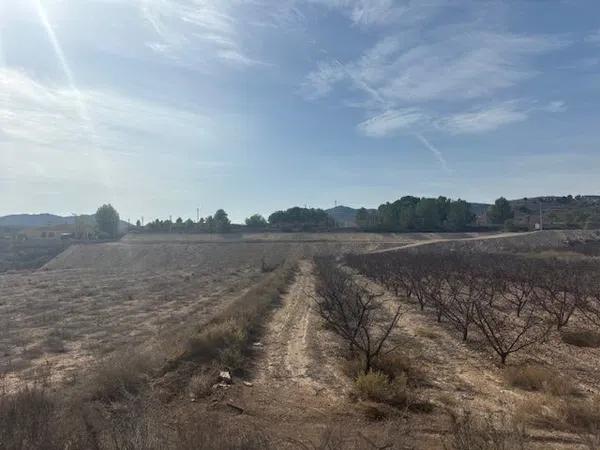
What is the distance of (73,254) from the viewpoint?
307ft

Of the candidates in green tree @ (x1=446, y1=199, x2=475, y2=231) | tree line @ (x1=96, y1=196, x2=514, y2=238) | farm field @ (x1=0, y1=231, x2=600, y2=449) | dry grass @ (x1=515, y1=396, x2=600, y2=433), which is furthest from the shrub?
green tree @ (x1=446, y1=199, x2=475, y2=231)

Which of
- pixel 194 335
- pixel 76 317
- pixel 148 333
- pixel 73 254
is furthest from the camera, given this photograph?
pixel 73 254

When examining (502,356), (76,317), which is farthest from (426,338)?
(76,317)

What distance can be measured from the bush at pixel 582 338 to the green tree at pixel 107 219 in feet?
455

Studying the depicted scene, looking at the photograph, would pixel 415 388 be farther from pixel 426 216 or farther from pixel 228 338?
pixel 426 216

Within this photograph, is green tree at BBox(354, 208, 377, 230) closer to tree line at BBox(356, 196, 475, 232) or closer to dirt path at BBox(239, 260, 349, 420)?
tree line at BBox(356, 196, 475, 232)

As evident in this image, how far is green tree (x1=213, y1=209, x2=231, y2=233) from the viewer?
12411 cm

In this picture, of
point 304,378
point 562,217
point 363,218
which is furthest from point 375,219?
point 304,378

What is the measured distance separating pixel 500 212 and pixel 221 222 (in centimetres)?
7716

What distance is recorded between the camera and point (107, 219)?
143 m

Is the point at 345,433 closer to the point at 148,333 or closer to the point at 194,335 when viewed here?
the point at 194,335

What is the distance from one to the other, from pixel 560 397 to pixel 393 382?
321 centimetres

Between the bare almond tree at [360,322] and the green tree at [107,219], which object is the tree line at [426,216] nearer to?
the green tree at [107,219]

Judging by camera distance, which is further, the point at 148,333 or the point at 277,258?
the point at 277,258
